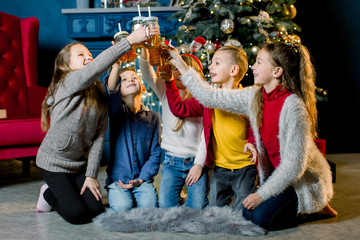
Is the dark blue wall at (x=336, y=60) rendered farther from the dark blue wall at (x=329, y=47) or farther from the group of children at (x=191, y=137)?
the group of children at (x=191, y=137)

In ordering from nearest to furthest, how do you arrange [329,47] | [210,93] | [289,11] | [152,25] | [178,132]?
[152,25], [210,93], [178,132], [289,11], [329,47]

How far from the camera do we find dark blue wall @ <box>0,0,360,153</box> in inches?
143

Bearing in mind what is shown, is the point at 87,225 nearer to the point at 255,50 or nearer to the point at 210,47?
the point at 210,47

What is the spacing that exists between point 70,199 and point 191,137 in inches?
25.8

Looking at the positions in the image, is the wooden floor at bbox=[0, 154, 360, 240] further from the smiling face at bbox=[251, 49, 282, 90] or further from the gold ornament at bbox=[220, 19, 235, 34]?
the gold ornament at bbox=[220, 19, 235, 34]

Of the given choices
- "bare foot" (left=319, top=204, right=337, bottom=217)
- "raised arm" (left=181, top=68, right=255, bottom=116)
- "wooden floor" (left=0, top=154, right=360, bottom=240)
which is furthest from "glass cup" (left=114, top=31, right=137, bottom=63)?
"bare foot" (left=319, top=204, right=337, bottom=217)

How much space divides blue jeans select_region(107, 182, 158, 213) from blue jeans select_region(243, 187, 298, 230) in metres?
0.46

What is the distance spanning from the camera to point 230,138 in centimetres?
191

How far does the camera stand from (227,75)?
76.2 inches

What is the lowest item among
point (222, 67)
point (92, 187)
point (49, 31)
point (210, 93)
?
point (92, 187)

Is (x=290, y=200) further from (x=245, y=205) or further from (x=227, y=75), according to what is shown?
(x=227, y=75)

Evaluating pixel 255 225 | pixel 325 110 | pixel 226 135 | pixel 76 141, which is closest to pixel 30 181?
pixel 76 141

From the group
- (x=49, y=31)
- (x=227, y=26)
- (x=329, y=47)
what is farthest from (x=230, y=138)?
(x=49, y=31)

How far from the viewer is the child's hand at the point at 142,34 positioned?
1593 mm
